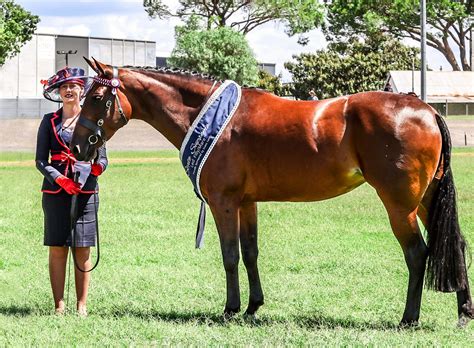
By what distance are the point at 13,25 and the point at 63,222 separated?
174 ft

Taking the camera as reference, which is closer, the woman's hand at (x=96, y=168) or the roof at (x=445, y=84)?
the woman's hand at (x=96, y=168)

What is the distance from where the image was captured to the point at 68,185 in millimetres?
7445

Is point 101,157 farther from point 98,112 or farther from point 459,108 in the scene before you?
point 459,108

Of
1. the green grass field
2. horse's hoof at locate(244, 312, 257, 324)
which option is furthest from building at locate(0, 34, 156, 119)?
horse's hoof at locate(244, 312, 257, 324)

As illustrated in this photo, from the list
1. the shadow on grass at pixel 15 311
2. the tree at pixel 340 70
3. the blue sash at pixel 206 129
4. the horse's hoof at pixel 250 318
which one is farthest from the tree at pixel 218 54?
the horse's hoof at pixel 250 318

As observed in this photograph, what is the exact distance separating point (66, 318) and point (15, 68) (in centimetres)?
6841

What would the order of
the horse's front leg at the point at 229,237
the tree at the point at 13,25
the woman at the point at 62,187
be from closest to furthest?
1. the horse's front leg at the point at 229,237
2. the woman at the point at 62,187
3. the tree at the point at 13,25

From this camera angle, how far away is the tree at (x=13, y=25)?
186 ft

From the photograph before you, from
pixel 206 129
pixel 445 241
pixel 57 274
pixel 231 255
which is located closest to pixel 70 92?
pixel 206 129

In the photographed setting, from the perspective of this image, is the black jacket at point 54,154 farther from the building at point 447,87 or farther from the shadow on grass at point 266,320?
the building at point 447,87

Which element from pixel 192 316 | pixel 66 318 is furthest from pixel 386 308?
pixel 66 318

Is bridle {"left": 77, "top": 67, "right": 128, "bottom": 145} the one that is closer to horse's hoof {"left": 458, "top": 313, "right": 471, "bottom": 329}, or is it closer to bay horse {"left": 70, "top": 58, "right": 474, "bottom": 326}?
bay horse {"left": 70, "top": 58, "right": 474, "bottom": 326}

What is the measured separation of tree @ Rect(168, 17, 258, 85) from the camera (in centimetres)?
6109

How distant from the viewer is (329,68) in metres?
69.2
